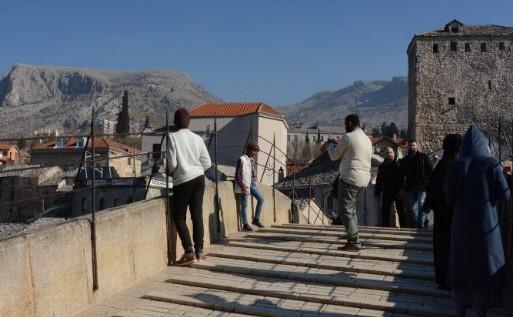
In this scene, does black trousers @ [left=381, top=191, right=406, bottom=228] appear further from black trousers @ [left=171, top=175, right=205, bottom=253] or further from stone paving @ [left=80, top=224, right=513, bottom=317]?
black trousers @ [left=171, top=175, right=205, bottom=253]

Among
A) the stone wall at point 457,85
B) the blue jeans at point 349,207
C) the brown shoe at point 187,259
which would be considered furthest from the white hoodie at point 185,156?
the stone wall at point 457,85

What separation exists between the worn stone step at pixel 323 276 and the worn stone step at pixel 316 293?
0.09 metres

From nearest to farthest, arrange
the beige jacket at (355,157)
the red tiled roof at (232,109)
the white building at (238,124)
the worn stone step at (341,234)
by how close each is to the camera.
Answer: the beige jacket at (355,157) → the worn stone step at (341,234) → the white building at (238,124) → the red tiled roof at (232,109)

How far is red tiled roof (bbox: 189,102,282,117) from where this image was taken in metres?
80.4

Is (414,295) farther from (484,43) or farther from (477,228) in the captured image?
(484,43)

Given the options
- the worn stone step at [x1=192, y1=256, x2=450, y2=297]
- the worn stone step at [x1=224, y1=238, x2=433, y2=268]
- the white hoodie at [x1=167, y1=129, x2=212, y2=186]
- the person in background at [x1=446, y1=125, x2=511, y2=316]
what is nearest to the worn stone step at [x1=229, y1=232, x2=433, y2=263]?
the worn stone step at [x1=224, y1=238, x2=433, y2=268]

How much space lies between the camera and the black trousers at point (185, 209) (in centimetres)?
670

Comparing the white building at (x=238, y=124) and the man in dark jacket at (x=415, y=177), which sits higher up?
the white building at (x=238, y=124)

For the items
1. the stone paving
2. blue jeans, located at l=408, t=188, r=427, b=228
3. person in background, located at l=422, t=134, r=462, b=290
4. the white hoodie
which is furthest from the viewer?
blue jeans, located at l=408, t=188, r=427, b=228

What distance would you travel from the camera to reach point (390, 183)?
35.9 ft

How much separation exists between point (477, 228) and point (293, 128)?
170682mm

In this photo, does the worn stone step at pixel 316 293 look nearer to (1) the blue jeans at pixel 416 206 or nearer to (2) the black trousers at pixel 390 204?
(1) the blue jeans at pixel 416 206

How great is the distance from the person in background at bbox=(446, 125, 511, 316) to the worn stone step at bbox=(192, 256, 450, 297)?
916mm

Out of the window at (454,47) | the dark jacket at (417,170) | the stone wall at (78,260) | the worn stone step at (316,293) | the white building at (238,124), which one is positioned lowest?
the worn stone step at (316,293)
